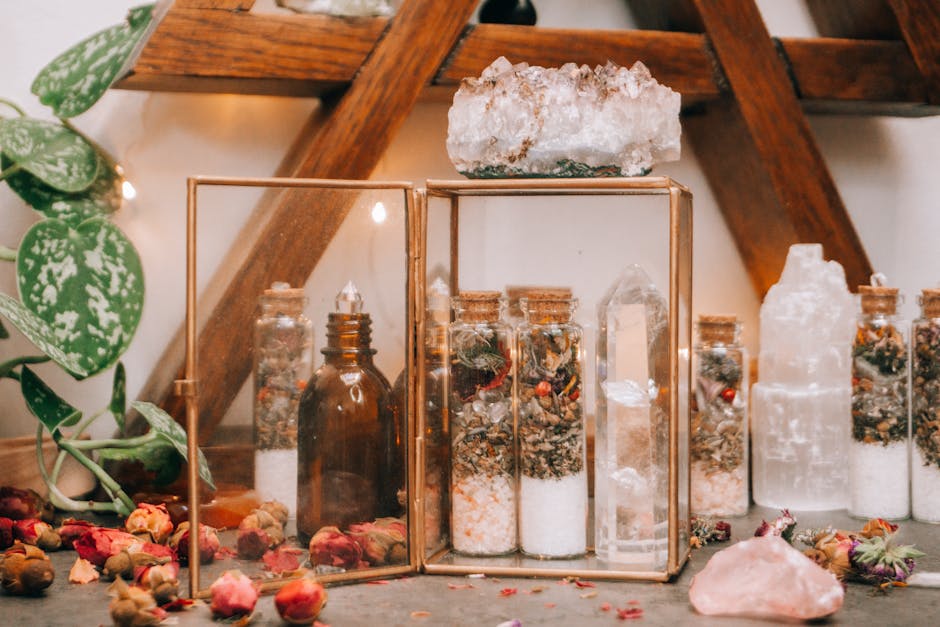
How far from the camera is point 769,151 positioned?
1470 mm

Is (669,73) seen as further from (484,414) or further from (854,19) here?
(484,414)

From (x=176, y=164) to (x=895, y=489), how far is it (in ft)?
3.57

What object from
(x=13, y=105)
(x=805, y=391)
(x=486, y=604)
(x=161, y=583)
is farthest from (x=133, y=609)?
(x=805, y=391)

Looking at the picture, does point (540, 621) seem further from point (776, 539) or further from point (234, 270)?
point (234, 270)

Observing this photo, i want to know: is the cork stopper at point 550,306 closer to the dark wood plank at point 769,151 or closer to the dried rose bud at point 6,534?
the dark wood plank at point 769,151

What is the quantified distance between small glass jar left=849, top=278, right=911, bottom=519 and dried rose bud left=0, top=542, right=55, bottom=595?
3.25 ft

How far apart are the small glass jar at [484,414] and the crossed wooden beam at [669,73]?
381 millimetres

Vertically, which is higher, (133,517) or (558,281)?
(558,281)

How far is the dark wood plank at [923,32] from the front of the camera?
58.7 inches

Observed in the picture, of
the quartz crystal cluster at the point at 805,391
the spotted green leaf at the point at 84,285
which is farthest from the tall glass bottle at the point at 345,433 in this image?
the quartz crystal cluster at the point at 805,391

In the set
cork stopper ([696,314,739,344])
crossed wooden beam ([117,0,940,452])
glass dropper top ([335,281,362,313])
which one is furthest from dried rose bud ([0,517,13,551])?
cork stopper ([696,314,739,344])

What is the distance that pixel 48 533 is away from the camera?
1.20 meters

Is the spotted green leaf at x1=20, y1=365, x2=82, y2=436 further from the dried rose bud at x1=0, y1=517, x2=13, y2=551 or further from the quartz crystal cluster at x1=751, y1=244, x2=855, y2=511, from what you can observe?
the quartz crystal cluster at x1=751, y1=244, x2=855, y2=511

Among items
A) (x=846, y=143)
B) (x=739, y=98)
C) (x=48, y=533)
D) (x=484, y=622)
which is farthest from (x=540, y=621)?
(x=846, y=143)
